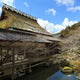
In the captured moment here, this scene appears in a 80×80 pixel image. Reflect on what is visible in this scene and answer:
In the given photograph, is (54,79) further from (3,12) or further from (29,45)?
(3,12)

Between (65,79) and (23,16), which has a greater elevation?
(23,16)

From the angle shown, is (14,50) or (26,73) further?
(26,73)

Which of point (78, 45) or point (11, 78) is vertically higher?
point (78, 45)

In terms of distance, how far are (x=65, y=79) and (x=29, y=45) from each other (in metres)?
5.74

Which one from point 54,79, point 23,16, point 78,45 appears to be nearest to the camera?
point 54,79

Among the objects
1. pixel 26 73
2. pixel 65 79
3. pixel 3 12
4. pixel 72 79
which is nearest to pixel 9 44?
pixel 26 73

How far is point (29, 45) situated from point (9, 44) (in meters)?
2.66

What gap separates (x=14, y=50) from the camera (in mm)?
9078

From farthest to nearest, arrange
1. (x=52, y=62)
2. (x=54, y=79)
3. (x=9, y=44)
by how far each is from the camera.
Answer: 1. (x=52, y=62)
2. (x=54, y=79)
3. (x=9, y=44)

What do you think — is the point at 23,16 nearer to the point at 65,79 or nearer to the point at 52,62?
the point at 52,62

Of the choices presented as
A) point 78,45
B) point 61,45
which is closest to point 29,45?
point 61,45

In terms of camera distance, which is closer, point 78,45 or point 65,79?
point 65,79

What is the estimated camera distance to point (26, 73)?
11133mm

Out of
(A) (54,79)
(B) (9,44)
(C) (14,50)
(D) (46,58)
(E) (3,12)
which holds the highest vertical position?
(E) (3,12)
